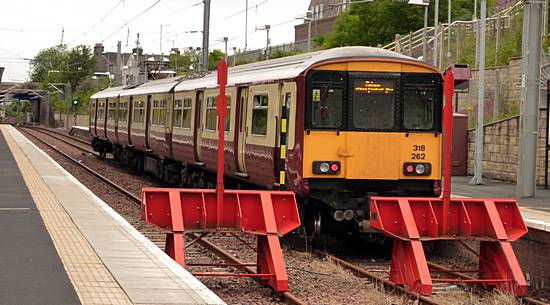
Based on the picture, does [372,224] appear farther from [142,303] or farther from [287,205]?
[142,303]

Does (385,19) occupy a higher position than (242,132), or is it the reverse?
(385,19)

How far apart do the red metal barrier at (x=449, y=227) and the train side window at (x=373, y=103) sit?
2.87m

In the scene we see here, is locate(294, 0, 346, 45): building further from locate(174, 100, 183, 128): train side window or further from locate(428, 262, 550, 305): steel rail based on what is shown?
locate(428, 262, 550, 305): steel rail

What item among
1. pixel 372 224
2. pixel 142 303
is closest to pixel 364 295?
pixel 372 224

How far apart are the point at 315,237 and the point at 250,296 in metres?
4.25

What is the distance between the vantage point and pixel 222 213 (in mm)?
12750

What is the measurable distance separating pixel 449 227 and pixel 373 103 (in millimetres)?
3277

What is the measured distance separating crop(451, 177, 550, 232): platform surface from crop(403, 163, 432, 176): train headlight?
1.65m

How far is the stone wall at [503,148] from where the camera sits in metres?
27.1

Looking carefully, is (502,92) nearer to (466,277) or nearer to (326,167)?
(326,167)

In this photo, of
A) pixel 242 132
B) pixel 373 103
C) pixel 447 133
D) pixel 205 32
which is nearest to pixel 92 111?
pixel 205 32

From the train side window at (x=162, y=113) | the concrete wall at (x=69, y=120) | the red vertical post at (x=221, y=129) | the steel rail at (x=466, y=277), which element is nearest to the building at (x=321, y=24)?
the concrete wall at (x=69, y=120)

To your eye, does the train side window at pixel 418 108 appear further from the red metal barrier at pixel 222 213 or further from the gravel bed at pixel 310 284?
the red metal barrier at pixel 222 213

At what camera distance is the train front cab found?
15.4 m
